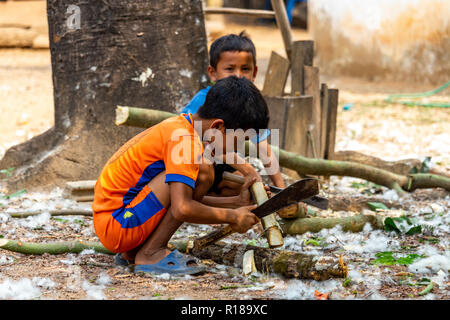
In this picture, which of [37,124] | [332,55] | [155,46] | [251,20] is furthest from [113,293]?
[251,20]

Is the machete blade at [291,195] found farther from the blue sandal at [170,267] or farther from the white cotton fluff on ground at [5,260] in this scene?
the white cotton fluff on ground at [5,260]

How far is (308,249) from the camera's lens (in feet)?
11.7

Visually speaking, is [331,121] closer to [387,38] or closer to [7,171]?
[7,171]

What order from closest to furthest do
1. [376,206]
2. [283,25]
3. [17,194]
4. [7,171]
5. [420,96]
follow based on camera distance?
[376,206] → [17,194] → [7,171] → [283,25] → [420,96]

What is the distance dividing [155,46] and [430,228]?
237 centimetres

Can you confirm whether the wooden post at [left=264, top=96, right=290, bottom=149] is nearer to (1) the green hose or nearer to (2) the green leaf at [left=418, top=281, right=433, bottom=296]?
(2) the green leaf at [left=418, top=281, right=433, bottom=296]

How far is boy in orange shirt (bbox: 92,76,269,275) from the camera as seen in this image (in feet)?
9.61

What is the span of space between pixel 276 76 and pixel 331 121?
26.8 inches

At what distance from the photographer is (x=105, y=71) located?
4.63 metres

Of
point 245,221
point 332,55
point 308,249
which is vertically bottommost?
point 308,249

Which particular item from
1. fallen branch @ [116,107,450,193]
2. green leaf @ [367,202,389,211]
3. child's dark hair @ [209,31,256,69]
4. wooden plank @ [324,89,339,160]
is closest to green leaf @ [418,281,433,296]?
green leaf @ [367,202,389,211]

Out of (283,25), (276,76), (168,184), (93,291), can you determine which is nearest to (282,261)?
(168,184)

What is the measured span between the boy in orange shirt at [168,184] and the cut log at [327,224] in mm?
742
